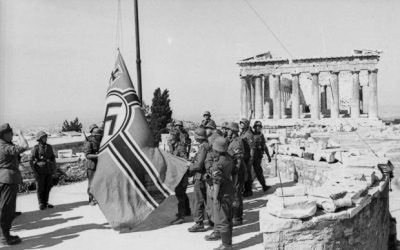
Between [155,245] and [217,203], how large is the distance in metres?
1.31

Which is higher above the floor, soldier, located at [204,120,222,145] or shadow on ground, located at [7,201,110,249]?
soldier, located at [204,120,222,145]

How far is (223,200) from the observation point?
620 centimetres

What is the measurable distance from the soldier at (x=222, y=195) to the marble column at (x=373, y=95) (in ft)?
134

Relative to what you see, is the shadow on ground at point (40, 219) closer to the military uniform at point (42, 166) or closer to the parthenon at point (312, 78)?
the military uniform at point (42, 166)

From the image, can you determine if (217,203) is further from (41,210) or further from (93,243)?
(41,210)

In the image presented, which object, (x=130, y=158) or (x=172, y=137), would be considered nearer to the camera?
(x=130, y=158)

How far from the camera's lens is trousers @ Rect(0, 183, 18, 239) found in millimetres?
6785

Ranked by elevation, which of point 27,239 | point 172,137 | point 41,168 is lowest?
point 27,239

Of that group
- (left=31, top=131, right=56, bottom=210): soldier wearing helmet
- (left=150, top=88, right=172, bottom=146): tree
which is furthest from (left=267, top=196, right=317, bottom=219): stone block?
(left=150, top=88, right=172, bottom=146): tree

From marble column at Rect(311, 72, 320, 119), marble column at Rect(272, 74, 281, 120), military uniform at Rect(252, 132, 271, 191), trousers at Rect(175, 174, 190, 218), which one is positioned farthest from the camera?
marble column at Rect(272, 74, 281, 120)

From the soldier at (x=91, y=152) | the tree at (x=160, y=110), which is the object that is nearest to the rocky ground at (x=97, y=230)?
the soldier at (x=91, y=152)

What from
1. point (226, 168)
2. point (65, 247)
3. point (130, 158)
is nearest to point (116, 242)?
point (65, 247)

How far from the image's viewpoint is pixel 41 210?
949 cm

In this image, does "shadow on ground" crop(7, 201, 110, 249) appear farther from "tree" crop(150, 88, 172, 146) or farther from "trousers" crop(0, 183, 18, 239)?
"tree" crop(150, 88, 172, 146)
